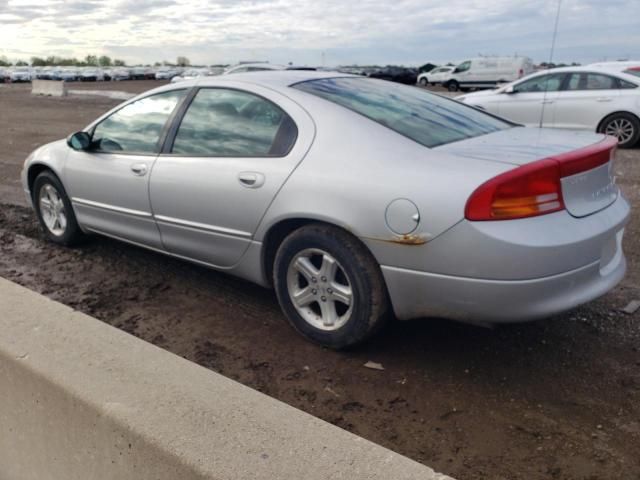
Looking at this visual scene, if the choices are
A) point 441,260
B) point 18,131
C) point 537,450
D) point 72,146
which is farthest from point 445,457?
point 18,131

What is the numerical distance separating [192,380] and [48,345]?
1.94 ft

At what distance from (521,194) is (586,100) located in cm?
938

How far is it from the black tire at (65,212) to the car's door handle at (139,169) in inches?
43.6

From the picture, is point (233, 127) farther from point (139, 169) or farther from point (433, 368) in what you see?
point (433, 368)

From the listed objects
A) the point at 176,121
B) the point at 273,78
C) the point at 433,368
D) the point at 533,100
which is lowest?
the point at 433,368

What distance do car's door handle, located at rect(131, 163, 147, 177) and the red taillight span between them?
93.0 inches

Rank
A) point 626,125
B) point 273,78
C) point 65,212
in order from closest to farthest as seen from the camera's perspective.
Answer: point 273,78 < point 65,212 < point 626,125

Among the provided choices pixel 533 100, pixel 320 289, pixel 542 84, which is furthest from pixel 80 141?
pixel 542 84

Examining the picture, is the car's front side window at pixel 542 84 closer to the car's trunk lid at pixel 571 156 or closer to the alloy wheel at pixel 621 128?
the alloy wheel at pixel 621 128

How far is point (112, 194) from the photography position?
180 inches

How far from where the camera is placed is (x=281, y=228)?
357 cm

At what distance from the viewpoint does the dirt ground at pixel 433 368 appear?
2.66 metres

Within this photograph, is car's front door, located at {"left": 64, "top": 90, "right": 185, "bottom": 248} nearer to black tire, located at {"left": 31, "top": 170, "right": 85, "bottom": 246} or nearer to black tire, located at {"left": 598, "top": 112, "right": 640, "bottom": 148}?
black tire, located at {"left": 31, "top": 170, "right": 85, "bottom": 246}

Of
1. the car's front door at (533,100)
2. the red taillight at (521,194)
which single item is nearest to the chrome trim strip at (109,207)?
the red taillight at (521,194)
